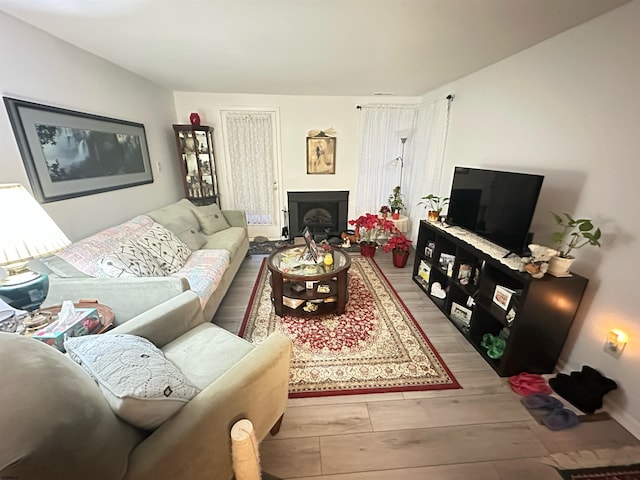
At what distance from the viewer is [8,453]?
492 mm

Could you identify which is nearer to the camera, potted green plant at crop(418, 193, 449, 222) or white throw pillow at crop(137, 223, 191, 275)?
white throw pillow at crop(137, 223, 191, 275)

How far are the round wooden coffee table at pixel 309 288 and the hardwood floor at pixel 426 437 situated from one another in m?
0.83

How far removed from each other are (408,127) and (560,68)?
2.30 metres

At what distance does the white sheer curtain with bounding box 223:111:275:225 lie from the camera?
396 cm

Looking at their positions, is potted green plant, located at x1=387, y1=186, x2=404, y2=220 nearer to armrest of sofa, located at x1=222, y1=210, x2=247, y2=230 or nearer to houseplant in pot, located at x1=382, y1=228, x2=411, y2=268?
houseplant in pot, located at x1=382, y1=228, x2=411, y2=268

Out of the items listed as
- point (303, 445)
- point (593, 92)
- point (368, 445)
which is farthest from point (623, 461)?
point (593, 92)

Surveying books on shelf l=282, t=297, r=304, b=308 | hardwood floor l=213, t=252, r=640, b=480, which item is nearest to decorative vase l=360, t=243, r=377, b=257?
books on shelf l=282, t=297, r=304, b=308

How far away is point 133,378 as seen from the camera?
84cm

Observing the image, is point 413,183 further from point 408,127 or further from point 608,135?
point 608,135

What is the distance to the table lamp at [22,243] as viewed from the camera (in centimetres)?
112

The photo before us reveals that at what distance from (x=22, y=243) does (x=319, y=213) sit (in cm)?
352

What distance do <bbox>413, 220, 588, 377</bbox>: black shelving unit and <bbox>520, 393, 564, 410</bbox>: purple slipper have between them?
0.18m

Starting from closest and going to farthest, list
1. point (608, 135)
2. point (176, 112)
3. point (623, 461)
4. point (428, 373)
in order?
point (623, 461), point (608, 135), point (428, 373), point (176, 112)

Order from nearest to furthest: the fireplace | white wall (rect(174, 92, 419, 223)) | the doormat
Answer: the doormat → white wall (rect(174, 92, 419, 223)) → the fireplace
